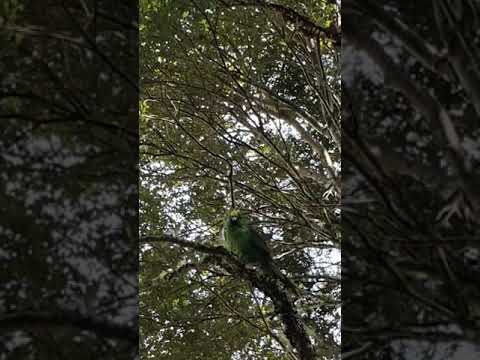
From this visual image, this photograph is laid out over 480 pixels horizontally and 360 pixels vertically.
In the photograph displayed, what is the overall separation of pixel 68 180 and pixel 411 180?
523mm

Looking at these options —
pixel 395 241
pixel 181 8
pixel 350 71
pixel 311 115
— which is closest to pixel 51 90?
pixel 350 71

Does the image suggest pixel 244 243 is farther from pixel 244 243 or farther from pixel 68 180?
pixel 68 180

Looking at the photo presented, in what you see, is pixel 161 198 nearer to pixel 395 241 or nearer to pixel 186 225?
pixel 186 225

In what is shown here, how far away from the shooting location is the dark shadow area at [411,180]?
0.91m

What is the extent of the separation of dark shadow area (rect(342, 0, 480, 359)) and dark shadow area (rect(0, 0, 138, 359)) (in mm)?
341

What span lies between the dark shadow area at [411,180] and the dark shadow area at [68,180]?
341 millimetres

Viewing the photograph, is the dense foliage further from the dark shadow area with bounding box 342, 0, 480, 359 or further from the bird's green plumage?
the dark shadow area with bounding box 342, 0, 480, 359

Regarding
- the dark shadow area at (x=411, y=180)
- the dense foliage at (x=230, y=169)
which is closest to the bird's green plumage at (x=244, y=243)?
the dense foliage at (x=230, y=169)

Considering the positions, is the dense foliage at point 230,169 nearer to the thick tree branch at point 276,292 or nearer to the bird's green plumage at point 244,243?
the thick tree branch at point 276,292

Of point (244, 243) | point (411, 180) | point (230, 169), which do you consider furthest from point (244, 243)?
point (411, 180)

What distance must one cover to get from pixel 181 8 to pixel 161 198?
622 mm

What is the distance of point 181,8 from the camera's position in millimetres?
1792

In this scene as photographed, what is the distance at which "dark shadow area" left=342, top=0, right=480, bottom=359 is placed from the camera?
2.98 feet

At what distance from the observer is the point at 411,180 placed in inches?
36.6
